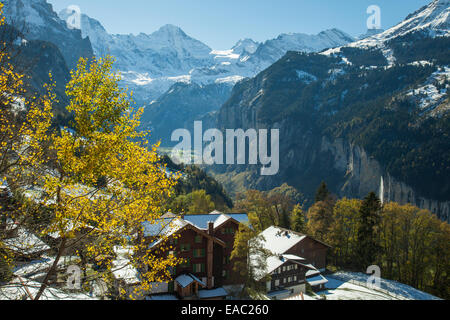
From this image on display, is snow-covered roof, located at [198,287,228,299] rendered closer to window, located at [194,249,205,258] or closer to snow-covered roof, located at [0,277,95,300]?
window, located at [194,249,205,258]

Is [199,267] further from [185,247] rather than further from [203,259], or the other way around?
[185,247]

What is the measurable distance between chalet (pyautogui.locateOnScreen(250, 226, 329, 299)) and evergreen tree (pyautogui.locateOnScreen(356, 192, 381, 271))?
7120 millimetres

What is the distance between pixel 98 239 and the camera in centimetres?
1015

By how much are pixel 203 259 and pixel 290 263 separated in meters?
15.6

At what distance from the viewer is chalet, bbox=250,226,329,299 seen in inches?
1806

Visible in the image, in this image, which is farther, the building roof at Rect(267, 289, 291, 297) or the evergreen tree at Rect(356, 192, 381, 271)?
the evergreen tree at Rect(356, 192, 381, 271)

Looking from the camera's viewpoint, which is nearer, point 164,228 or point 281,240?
point 164,228

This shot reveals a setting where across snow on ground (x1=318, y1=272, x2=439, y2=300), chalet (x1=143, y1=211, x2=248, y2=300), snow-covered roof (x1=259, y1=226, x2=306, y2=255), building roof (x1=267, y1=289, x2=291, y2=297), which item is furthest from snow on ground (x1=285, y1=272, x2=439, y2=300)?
chalet (x1=143, y1=211, x2=248, y2=300)

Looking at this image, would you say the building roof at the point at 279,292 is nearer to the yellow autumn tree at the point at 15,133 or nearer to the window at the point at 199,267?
the window at the point at 199,267

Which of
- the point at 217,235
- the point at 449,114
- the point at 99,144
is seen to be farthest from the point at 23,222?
the point at 449,114

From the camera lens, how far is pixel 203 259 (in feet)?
138

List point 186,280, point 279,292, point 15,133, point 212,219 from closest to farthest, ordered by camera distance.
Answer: point 15,133 → point 186,280 → point 279,292 → point 212,219

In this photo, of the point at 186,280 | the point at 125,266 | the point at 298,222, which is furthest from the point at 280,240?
the point at 125,266

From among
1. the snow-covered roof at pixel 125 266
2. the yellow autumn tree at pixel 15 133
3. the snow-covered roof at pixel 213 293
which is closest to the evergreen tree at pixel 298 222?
the snow-covered roof at pixel 213 293
